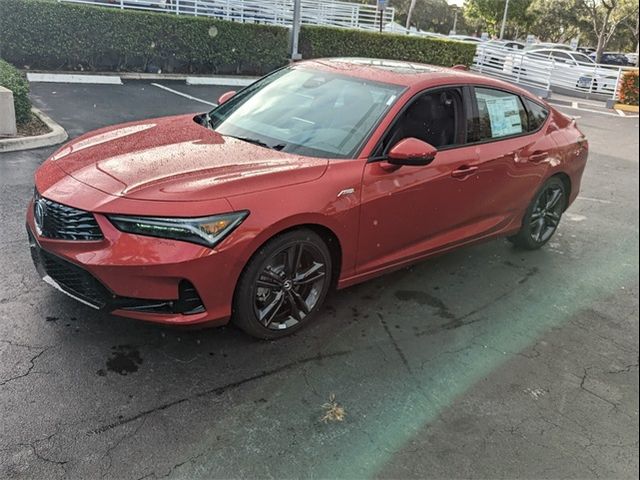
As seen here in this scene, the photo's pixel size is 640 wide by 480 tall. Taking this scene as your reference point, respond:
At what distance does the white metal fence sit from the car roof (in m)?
11.1

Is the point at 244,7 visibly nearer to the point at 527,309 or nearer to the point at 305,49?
the point at 305,49

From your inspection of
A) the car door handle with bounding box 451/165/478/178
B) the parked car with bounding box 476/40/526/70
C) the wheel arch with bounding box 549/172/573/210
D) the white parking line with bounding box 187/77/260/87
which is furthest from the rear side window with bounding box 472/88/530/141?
the parked car with bounding box 476/40/526/70

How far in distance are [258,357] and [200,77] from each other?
487 inches

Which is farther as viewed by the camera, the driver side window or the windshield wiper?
the driver side window

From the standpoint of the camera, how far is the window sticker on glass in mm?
4543

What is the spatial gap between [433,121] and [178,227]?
6.95 feet

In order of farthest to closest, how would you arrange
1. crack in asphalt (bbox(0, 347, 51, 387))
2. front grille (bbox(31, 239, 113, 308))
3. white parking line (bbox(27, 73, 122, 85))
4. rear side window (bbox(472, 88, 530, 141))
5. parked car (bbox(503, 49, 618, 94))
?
parked car (bbox(503, 49, 618, 94)), white parking line (bbox(27, 73, 122, 85)), rear side window (bbox(472, 88, 530, 141)), front grille (bbox(31, 239, 113, 308)), crack in asphalt (bbox(0, 347, 51, 387))

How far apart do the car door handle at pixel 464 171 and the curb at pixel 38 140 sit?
5.28 meters

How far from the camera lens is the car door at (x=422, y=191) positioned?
3.73 metres

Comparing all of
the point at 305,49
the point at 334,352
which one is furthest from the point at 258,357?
the point at 305,49

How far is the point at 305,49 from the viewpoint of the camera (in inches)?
704

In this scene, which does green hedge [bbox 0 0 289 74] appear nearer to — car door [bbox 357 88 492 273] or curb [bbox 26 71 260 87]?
curb [bbox 26 71 260 87]

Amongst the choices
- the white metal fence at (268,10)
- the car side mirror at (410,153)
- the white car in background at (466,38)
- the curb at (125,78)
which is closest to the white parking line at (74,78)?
the curb at (125,78)

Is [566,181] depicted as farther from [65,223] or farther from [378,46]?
[378,46]
